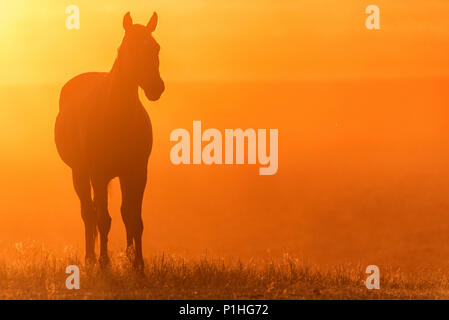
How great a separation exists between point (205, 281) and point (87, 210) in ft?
8.26

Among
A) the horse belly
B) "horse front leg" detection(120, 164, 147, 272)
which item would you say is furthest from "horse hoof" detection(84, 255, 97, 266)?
the horse belly

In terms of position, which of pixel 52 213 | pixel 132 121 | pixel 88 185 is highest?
pixel 132 121

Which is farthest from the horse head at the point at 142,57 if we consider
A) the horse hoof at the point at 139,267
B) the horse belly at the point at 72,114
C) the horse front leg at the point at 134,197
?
the horse hoof at the point at 139,267

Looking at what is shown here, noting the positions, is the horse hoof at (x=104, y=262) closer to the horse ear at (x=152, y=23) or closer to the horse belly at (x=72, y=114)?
the horse belly at (x=72, y=114)

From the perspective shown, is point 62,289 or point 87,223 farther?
point 87,223

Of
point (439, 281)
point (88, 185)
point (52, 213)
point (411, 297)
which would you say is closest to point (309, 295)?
point (411, 297)

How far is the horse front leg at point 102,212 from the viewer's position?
31.0 feet

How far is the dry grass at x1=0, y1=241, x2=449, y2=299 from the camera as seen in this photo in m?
8.23

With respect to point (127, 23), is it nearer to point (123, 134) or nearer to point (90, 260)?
point (123, 134)

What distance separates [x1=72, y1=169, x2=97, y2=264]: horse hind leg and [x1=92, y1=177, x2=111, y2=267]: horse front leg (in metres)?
0.86

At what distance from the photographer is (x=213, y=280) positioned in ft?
28.9

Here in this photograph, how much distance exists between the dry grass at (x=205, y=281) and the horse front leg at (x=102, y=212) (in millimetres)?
164
